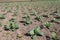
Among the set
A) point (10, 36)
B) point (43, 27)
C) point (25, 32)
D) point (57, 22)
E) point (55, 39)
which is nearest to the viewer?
point (55, 39)

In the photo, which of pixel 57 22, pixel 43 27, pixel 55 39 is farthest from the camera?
pixel 57 22

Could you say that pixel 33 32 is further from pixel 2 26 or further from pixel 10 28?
pixel 2 26

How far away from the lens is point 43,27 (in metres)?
12.0

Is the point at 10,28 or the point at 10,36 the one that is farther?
the point at 10,28

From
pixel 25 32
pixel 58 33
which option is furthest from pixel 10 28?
pixel 58 33

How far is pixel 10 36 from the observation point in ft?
34.3

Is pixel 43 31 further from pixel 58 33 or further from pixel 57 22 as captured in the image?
pixel 57 22

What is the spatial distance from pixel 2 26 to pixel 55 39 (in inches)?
171

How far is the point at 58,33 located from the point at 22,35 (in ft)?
6.71

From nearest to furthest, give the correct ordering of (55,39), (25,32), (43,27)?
1. (55,39)
2. (25,32)
3. (43,27)

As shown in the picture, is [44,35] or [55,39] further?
[44,35]

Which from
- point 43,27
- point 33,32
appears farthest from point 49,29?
point 33,32

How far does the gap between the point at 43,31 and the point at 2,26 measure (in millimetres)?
3016

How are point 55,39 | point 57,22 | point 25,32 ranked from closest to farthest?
point 55,39 → point 25,32 → point 57,22
